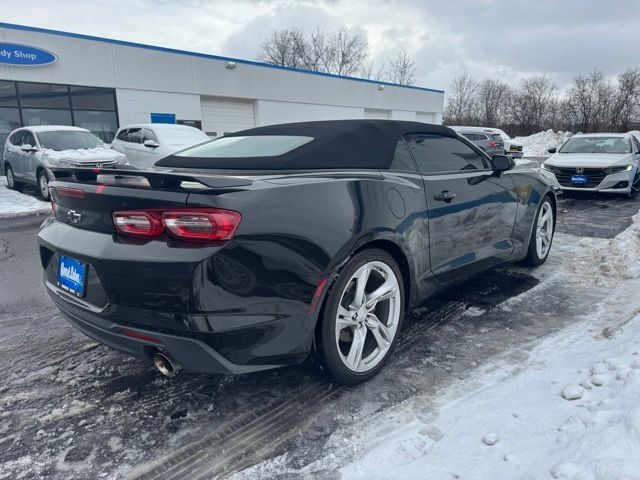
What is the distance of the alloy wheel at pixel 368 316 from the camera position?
2.53 meters

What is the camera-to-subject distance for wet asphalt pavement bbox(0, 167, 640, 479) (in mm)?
2035

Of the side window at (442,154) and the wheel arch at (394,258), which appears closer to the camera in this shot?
the wheel arch at (394,258)

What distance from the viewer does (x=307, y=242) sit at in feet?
7.23

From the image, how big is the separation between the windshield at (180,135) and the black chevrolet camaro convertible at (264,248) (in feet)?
30.6

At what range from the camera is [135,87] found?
1808cm

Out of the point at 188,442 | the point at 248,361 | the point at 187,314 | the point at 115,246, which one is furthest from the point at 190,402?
the point at 115,246

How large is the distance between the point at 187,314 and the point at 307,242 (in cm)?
65

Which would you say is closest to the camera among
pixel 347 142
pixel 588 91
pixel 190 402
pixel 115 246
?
pixel 115 246

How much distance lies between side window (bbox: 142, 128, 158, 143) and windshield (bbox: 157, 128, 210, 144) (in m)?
0.15

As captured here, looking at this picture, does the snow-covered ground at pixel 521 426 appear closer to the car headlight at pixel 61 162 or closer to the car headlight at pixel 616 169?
the car headlight at pixel 616 169

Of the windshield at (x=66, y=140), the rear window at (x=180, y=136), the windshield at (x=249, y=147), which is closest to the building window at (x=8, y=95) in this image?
the windshield at (x=66, y=140)

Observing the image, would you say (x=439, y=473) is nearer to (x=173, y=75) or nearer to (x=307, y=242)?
(x=307, y=242)

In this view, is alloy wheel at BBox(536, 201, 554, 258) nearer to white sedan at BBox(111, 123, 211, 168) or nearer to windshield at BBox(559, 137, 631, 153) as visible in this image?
windshield at BBox(559, 137, 631, 153)

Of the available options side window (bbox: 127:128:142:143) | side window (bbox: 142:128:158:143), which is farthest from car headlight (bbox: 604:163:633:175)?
side window (bbox: 127:128:142:143)
